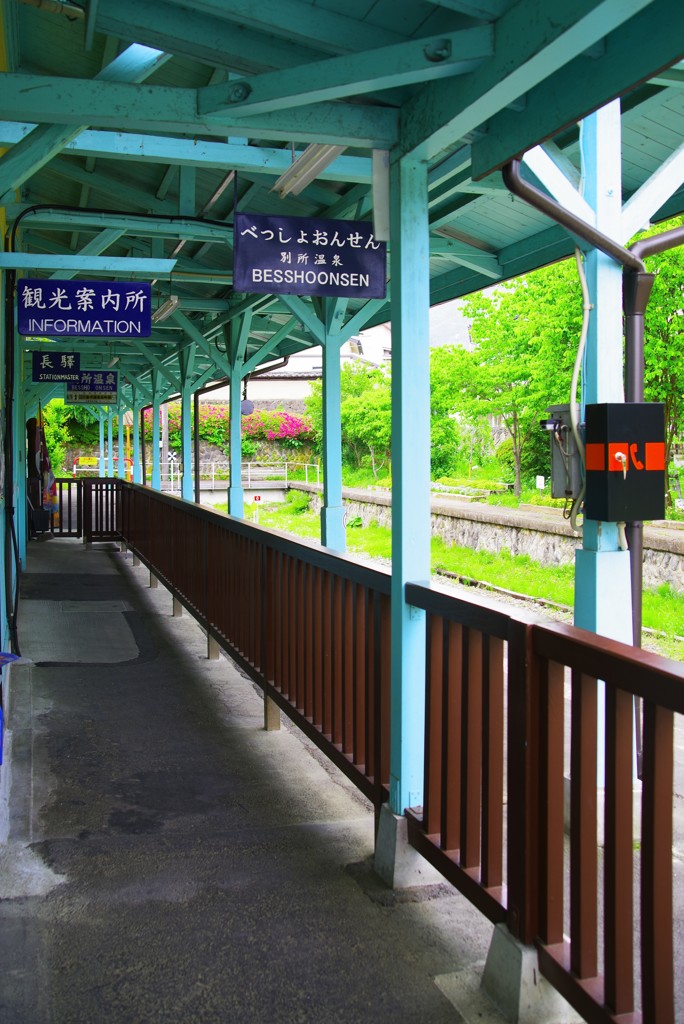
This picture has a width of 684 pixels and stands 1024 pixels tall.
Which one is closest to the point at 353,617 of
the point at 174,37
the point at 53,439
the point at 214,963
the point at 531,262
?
the point at 214,963

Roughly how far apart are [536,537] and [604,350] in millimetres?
12780

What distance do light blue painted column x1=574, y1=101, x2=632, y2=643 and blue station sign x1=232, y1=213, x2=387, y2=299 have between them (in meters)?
1.11

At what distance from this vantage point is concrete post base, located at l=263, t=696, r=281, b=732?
489 centimetres

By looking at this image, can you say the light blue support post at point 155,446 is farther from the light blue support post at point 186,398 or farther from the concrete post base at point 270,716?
the concrete post base at point 270,716

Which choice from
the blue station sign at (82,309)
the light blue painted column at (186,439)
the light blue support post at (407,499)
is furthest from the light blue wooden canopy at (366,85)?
the light blue painted column at (186,439)

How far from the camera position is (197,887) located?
3.06 meters

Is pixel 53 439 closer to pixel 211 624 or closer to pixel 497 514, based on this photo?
pixel 497 514

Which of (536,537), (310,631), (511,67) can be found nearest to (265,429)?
(536,537)

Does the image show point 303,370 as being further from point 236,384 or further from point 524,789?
point 524,789

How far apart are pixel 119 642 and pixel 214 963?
4765 millimetres

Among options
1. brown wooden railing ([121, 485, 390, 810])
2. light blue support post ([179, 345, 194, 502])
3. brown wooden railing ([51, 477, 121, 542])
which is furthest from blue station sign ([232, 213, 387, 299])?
brown wooden railing ([51, 477, 121, 542])

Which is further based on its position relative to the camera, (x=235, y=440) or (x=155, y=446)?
(x=155, y=446)

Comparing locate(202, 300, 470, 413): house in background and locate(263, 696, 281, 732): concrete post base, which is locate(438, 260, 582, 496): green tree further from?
locate(202, 300, 470, 413): house in background

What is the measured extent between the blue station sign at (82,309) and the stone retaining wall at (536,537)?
323 inches
